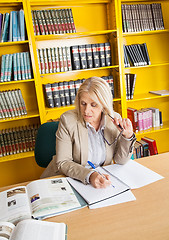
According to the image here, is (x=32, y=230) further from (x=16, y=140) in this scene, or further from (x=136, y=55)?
(x=136, y=55)

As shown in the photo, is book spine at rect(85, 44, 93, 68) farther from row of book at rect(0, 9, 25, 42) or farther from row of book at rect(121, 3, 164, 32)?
row of book at rect(0, 9, 25, 42)

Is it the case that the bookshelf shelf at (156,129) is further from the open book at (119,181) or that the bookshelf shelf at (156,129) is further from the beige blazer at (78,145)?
the open book at (119,181)

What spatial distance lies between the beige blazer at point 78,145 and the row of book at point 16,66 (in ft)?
3.88

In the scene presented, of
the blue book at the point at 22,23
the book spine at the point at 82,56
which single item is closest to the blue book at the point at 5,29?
the blue book at the point at 22,23

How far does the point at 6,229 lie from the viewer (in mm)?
858

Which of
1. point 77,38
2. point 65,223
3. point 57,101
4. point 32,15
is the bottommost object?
point 65,223

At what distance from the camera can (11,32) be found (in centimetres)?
243

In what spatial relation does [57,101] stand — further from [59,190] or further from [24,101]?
[59,190]

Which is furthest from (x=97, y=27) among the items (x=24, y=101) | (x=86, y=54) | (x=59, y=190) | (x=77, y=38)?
(x=59, y=190)

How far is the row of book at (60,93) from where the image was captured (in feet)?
8.71

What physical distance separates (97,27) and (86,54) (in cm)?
49

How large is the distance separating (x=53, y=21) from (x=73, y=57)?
1.45ft

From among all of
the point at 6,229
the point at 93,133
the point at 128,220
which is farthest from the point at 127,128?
the point at 6,229

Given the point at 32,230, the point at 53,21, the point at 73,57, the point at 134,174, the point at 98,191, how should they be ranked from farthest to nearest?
the point at 73,57
the point at 53,21
the point at 134,174
the point at 98,191
the point at 32,230
